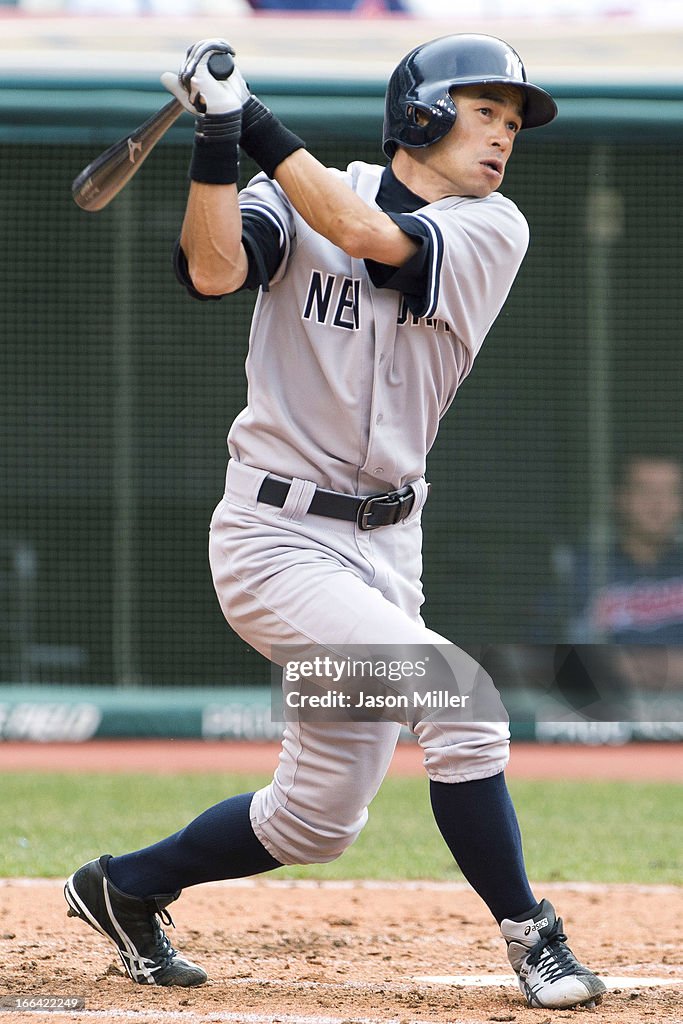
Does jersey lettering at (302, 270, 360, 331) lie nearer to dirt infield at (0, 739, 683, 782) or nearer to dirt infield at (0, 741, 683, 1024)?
dirt infield at (0, 741, 683, 1024)

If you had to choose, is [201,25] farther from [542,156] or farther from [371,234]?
[371,234]

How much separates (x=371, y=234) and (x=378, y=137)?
178 inches

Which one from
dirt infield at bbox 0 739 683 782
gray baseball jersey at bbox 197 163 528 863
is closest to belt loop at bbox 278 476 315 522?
gray baseball jersey at bbox 197 163 528 863

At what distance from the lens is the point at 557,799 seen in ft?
→ 16.9

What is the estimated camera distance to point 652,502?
709 centimetres

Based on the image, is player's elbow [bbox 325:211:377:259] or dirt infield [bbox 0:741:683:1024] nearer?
player's elbow [bbox 325:211:377:259]

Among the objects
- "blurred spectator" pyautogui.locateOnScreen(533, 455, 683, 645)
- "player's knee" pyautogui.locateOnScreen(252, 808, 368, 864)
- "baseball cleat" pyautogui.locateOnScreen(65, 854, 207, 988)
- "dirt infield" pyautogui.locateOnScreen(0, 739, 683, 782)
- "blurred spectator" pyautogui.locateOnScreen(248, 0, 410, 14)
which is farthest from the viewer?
"blurred spectator" pyautogui.locateOnScreen(248, 0, 410, 14)

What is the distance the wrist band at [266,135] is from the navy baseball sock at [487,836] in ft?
3.28

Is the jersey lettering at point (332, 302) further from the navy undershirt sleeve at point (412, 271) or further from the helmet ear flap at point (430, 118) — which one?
the helmet ear flap at point (430, 118)

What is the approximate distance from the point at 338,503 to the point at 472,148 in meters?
0.64

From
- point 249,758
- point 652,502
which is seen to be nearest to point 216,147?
point 249,758

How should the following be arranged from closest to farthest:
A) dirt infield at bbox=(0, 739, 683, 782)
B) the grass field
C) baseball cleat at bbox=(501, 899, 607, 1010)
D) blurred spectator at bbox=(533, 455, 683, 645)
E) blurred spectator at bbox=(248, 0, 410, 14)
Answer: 1. baseball cleat at bbox=(501, 899, 607, 1010)
2. the grass field
3. dirt infield at bbox=(0, 739, 683, 782)
4. blurred spectator at bbox=(533, 455, 683, 645)
5. blurred spectator at bbox=(248, 0, 410, 14)

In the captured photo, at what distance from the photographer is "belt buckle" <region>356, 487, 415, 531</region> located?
7.36ft

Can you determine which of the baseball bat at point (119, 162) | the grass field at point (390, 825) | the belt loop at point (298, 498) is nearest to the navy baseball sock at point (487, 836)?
the belt loop at point (298, 498)
